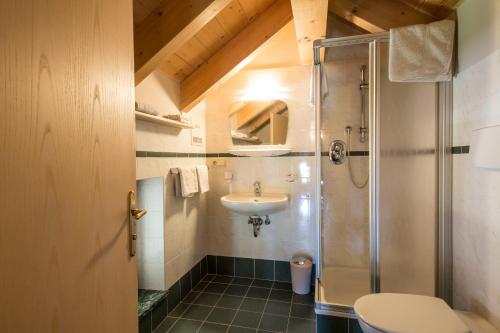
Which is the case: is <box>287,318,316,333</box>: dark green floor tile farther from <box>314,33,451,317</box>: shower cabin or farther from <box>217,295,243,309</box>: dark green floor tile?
<box>217,295,243,309</box>: dark green floor tile

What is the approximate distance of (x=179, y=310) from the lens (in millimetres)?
2184

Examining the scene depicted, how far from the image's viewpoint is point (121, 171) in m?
0.89

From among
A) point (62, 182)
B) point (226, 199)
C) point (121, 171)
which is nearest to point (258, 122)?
point (226, 199)

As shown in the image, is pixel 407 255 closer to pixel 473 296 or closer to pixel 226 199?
pixel 473 296

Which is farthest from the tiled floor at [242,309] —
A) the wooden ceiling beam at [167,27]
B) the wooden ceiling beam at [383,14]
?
the wooden ceiling beam at [383,14]

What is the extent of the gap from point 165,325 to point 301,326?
3.35 feet

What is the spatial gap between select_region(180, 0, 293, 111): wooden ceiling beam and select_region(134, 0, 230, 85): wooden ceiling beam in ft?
2.14

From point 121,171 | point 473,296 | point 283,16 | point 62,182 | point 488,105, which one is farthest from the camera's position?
point 283,16

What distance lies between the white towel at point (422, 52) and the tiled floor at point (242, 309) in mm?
1868

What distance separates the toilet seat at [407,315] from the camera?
116 cm

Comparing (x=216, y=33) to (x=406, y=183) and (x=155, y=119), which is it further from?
(x=406, y=183)

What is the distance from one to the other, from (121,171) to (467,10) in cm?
202

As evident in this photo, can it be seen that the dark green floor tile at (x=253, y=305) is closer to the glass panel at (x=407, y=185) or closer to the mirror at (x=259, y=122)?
the glass panel at (x=407, y=185)

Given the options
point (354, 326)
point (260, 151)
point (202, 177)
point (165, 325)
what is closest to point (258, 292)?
point (165, 325)
